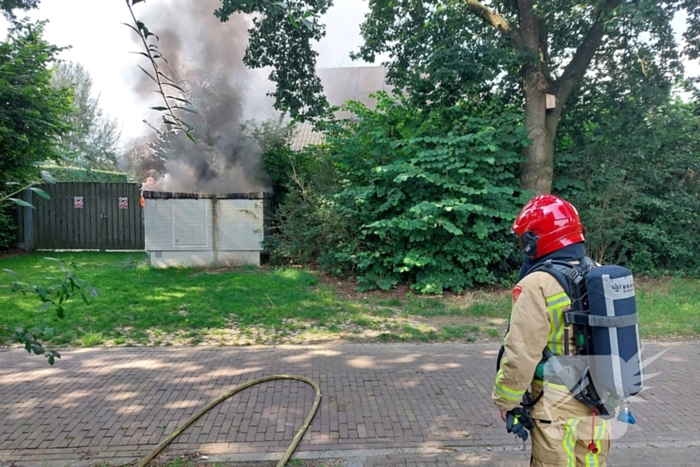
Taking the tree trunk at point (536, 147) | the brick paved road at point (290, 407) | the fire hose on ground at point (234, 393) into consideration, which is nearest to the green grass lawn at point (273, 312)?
the brick paved road at point (290, 407)

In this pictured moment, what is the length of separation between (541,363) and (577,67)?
8.88 meters

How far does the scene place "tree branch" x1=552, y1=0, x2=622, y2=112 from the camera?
9055mm

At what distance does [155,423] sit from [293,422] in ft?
3.54

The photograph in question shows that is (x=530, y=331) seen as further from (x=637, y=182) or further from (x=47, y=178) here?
(x=637, y=182)

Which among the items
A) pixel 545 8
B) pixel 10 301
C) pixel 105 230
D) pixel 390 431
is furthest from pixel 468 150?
pixel 105 230

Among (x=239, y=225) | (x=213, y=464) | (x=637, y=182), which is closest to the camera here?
(x=213, y=464)

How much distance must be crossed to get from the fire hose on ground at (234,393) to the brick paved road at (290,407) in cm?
5

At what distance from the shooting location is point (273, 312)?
22.6ft

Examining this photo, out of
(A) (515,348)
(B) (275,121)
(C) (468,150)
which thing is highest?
(B) (275,121)

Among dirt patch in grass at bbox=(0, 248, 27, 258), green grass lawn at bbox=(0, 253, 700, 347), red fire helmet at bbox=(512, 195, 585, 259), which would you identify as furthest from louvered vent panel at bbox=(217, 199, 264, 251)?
red fire helmet at bbox=(512, 195, 585, 259)

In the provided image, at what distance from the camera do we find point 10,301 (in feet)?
23.2

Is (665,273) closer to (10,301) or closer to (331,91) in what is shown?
(10,301)

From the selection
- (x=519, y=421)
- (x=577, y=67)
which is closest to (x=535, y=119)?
(x=577, y=67)

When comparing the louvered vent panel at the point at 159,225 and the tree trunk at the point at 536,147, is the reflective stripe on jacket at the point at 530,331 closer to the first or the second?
the tree trunk at the point at 536,147
